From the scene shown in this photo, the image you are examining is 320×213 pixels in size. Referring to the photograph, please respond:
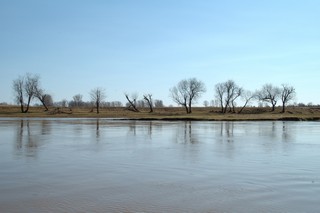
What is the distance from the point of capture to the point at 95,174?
1275 centimetres

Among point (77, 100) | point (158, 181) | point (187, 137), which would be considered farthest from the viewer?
point (77, 100)

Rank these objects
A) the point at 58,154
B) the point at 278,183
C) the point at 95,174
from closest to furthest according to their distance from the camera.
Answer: the point at 278,183 → the point at 95,174 → the point at 58,154

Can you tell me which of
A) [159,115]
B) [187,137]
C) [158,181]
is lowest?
[158,181]

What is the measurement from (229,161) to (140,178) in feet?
17.5

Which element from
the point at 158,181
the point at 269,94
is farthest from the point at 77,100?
the point at 158,181

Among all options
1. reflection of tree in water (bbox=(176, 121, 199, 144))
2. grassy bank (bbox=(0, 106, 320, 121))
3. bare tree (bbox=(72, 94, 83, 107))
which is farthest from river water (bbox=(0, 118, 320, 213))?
bare tree (bbox=(72, 94, 83, 107))

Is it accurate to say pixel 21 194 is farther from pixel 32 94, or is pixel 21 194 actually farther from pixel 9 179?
pixel 32 94

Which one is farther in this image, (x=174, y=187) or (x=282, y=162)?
(x=282, y=162)

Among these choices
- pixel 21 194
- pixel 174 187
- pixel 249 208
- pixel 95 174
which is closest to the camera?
pixel 249 208

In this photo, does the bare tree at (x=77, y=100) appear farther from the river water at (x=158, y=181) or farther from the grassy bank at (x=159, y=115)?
the river water at (x=158, y=181)

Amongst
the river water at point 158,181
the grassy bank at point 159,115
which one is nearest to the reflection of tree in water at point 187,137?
the river water at point 158,181

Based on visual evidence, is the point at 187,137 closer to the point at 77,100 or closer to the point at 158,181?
the point at 158,181

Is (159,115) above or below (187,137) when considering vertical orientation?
above

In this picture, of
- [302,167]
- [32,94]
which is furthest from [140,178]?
[32,94]
